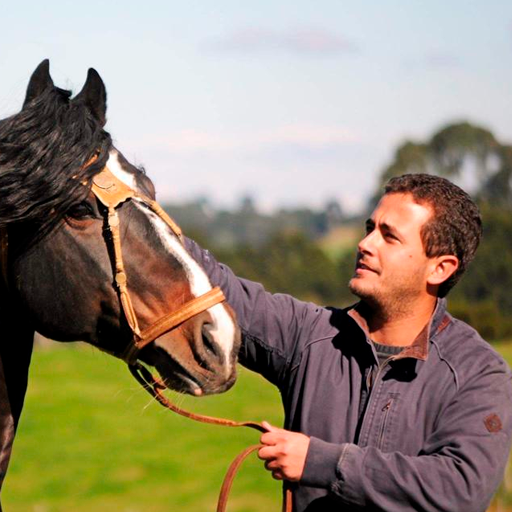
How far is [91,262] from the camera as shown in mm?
3244

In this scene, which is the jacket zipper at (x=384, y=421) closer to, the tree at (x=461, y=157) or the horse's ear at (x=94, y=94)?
the horse's ear at (x=94, y=94)

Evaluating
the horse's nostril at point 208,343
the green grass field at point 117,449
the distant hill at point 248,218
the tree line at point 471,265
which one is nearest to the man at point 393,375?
the horse's nostril at point 208,343

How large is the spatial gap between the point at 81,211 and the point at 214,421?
0.82m

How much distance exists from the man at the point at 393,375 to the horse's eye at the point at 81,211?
55 cm

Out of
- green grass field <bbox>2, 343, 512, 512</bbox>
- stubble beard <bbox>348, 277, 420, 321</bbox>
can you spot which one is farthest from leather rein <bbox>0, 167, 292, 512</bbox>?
green grass field <bbox>2, 343, 512, 512</bbox>

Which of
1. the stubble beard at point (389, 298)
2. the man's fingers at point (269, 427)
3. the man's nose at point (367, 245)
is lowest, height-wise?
the man's fingers at point (269, 427)

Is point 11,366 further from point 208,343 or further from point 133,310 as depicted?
point 208,343

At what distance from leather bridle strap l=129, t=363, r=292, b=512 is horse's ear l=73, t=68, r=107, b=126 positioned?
2.93ft

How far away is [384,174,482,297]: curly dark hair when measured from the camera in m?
3.38

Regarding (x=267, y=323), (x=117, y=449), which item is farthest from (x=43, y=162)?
(x=117, y=449)

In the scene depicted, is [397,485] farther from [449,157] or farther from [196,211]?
[196,211]

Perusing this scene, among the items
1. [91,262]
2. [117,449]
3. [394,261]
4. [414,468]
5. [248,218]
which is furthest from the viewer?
[248,218]

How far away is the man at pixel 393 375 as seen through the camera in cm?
303

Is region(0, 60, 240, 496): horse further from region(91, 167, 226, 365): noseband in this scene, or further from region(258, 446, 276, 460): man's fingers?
region(258, 446, 276, 460): man's fingers
